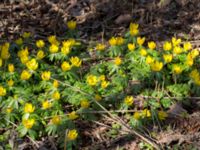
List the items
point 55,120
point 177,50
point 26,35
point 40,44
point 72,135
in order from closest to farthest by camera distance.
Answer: point 72,135 < point 55,120 < point 177,50 < point 40,44 < point 26,35

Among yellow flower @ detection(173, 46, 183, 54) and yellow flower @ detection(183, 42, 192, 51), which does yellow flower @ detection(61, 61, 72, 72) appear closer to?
yellow flower @ detection(173, 46, 183, 54)

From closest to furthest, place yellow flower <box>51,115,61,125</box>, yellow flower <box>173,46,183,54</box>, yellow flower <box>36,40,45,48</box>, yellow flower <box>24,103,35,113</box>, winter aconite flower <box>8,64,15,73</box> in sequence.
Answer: yellow flower <box>51,115,61,125</box>
yellow flower <box>24,103,35,113</box>
winter aconite flower <box>8,64,15,73</box>
yellow flower <box>173,46,183,54</box>
yellow flower <box>36,40,45,48</box>

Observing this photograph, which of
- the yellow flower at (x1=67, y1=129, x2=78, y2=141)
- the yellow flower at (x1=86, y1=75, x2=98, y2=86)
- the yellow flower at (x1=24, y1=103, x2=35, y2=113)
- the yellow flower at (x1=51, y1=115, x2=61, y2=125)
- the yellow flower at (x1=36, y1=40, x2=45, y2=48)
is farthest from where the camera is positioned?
the yellow flower at (x1=36, y1=40, x2=45, y2=48)

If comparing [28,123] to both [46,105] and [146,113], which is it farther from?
[146,113]

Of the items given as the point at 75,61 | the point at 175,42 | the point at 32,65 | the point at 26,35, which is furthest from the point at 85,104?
the point at 26,35

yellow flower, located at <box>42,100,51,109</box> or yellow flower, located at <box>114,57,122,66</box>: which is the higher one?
yellow flower, located at <box>114,57,122,66</box>

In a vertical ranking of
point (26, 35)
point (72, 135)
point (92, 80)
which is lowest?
point (72, 135)

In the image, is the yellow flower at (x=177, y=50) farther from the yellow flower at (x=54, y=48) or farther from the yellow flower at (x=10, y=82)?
the yellow flower at (x=10, y=82)

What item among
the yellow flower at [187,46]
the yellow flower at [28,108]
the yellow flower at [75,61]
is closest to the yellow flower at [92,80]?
the yellow flower at [75,61]

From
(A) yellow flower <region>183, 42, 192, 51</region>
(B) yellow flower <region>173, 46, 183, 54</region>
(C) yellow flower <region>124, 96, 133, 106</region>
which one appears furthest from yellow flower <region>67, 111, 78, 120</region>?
(A) yellow flower <region>183, 42, 192, 51</region>

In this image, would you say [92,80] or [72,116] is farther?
[92,80]

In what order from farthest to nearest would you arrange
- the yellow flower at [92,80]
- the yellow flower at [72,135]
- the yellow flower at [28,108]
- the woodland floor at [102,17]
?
the woodland floor at [102,17] < the yellow flower at [92,80] < the yellow flower at [28,108] < the yellow flower at [72,135]

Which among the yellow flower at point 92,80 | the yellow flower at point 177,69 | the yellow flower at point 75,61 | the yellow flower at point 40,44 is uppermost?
the yellow flower at point 40,44
